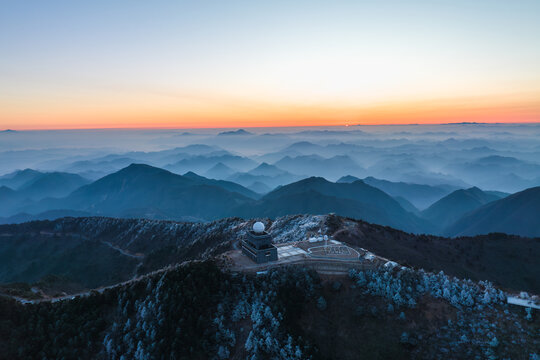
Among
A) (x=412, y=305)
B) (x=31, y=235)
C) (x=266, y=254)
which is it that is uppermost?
(x=266, y=254)

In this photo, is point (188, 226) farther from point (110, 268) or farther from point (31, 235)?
point (31, 235)

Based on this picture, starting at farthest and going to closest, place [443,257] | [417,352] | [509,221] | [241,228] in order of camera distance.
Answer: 1. [509,221]
2. [241,228]
3. [443,257]
4. [417,352]

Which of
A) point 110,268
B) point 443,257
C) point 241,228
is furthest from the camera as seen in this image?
point 110,268

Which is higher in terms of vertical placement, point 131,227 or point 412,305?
point 412,305

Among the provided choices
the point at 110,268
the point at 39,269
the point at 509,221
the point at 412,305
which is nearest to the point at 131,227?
the point at 110,268

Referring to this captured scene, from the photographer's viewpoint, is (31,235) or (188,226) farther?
(31,235)

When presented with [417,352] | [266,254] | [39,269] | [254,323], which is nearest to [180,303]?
[254,323]

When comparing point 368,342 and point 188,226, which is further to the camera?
point 188,226

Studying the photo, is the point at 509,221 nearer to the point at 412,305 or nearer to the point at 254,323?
the point at 412,305

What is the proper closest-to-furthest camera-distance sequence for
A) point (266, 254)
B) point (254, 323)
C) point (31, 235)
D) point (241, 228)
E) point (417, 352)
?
point (417, 352) → point (254, 323) → point (266, 254) → point (241, 228) → point (31, 235)
